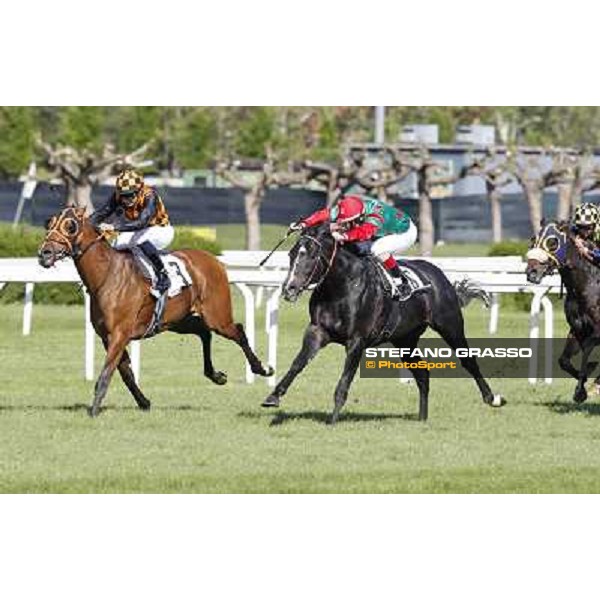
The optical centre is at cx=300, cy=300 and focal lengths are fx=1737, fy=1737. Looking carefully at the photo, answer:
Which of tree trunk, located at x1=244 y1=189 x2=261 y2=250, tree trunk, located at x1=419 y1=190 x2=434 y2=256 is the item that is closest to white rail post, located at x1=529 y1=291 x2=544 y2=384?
tree trunk, located at x1=419 y1=190 x2=434 y2=256

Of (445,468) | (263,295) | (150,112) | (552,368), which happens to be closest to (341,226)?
(445,468)

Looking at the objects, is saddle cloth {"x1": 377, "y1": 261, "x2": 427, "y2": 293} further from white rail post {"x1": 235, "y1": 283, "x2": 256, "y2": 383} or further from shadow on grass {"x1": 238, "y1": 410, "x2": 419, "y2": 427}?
white rail post {"x1": 235, "y1": 283, "x2": 256, "y2": 383}

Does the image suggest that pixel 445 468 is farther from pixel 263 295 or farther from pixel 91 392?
pixel 263 295

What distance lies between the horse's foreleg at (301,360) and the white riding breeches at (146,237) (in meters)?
1.65

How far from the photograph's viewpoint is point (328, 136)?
1987 inches

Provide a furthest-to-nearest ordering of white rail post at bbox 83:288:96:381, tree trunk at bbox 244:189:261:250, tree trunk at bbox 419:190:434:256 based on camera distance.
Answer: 1. tree trunk at bbox 244:189:261:250
2. tree trunk at bbox 419:190:434:256
3. white rail post at bbox 83:288:96:381

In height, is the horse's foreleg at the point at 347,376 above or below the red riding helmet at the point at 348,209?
below

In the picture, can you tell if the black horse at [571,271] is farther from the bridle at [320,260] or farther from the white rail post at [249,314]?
the white rail post at [249,314]

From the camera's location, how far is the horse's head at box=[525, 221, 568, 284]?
11.9 m

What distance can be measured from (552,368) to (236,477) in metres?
6.41

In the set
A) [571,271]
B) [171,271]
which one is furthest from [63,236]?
[571,271]

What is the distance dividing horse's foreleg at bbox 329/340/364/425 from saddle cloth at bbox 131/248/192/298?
1.55 metres

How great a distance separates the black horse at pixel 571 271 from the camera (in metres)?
11.9

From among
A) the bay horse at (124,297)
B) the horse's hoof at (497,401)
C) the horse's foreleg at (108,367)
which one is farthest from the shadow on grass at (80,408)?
the horse's hoof at (497,401)
